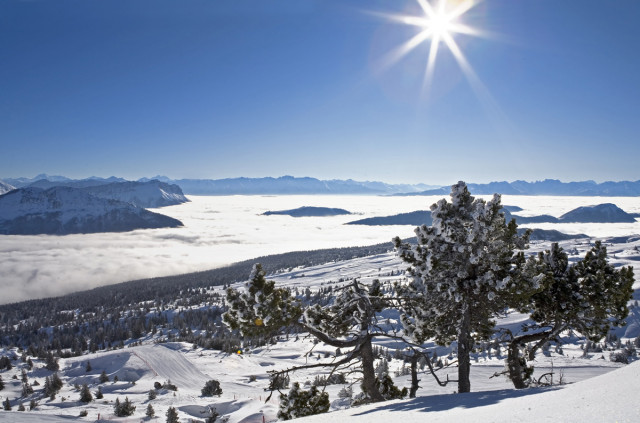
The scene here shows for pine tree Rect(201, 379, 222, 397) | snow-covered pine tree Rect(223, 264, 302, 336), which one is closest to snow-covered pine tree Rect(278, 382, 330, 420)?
snow-covered pine tree Rect(223, 264, 302, 336)

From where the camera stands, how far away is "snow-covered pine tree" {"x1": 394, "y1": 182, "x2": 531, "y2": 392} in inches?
600

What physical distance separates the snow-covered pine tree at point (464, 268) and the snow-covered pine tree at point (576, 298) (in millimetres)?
1283

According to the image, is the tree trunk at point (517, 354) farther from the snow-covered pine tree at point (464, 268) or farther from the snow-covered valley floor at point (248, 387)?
the snow-covered valley floor at point (248, 387)

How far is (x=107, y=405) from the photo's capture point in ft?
157

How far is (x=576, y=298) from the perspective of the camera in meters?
16.0

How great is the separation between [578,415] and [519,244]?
12.2m

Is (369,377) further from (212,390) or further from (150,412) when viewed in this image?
(212,390)

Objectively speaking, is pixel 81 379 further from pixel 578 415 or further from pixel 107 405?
pixel 578 415

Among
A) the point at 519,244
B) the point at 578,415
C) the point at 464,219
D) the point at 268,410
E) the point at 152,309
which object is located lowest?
the point at 152,309

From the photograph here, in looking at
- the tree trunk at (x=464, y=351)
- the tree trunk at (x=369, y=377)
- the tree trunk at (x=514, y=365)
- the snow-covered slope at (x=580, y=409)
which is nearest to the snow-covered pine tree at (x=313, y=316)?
the tree trunk at (x=369, y=377)

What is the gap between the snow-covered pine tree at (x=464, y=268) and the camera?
1523cm

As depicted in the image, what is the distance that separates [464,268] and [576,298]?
5.36m

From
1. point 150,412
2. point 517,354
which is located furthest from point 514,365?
point 150,412

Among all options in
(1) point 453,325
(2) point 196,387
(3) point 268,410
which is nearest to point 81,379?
(2) point 196,387
